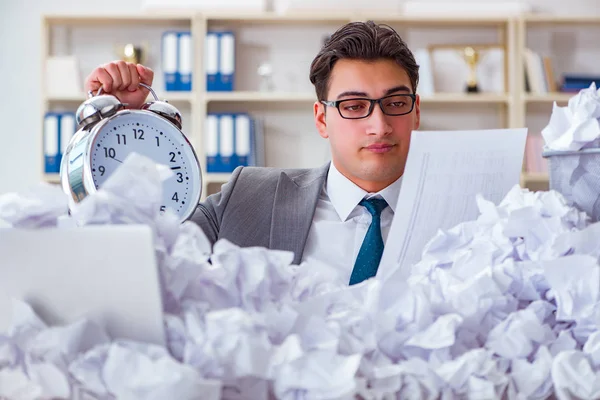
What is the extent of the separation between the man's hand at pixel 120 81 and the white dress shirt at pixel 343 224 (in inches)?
21.0

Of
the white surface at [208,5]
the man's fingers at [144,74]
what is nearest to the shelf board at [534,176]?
the white surface at [208,5]

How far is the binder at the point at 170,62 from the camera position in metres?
3.92

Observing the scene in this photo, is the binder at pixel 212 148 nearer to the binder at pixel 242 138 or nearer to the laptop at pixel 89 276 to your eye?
the binder at pixel 242 138

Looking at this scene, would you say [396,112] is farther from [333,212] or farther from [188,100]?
[188,100]

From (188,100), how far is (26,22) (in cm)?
100

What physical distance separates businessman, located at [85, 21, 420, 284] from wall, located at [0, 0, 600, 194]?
2.70 m

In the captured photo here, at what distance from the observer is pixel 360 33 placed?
5.58 ft

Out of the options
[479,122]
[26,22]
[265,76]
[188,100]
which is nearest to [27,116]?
[26,22]

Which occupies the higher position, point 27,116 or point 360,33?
point 360,33

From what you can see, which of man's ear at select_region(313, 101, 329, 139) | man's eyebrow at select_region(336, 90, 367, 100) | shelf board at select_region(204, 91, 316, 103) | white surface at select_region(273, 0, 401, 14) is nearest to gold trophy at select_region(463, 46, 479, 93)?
white surface at select_region(273, 0, 401, 14)

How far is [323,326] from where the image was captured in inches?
24.8

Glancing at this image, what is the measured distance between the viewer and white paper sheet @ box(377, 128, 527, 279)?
93 centimetres

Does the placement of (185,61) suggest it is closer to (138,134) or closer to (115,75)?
(115,75)

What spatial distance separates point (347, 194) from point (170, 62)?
8.02 feet
